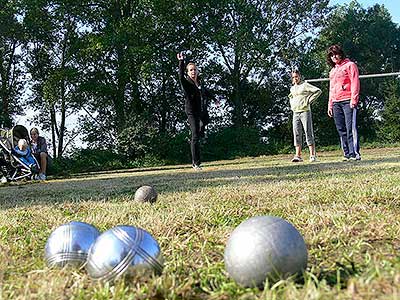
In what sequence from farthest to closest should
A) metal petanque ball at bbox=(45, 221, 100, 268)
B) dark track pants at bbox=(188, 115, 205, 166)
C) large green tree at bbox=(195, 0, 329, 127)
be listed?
large green tree at bbox=(195, 0, 329, 127) < dark track pants at bbox=(188, 115, 205, 166) < metal petanque ball at bbox=(45, 221, 100, 268)

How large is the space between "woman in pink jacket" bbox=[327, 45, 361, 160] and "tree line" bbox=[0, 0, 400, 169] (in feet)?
43.4

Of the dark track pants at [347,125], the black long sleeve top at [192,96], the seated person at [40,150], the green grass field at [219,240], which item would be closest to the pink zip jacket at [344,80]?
the dark track pants at [347,125]

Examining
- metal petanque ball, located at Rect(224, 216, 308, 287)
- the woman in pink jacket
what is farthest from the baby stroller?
metal petanque ball, located at Rect(224, 216, 308, 287)

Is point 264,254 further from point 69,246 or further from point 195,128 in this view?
point 195,128

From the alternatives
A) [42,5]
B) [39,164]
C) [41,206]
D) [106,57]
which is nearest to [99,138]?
[106,57]

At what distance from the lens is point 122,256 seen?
6.30 feet

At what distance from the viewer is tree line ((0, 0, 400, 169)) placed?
23.7 meters

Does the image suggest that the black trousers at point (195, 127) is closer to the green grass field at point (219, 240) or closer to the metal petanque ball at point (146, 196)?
the green grass field at point (219, 240)

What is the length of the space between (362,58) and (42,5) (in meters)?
19.7

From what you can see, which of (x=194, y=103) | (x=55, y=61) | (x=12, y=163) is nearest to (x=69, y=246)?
(x=194, y=103)

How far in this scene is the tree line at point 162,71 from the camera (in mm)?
23672

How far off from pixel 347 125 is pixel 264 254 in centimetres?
748

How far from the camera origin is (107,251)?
193cm

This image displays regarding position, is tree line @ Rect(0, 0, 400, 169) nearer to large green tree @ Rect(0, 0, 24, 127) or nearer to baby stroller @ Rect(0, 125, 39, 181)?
large green tree @ Rect(0, 0, 24, 127)
